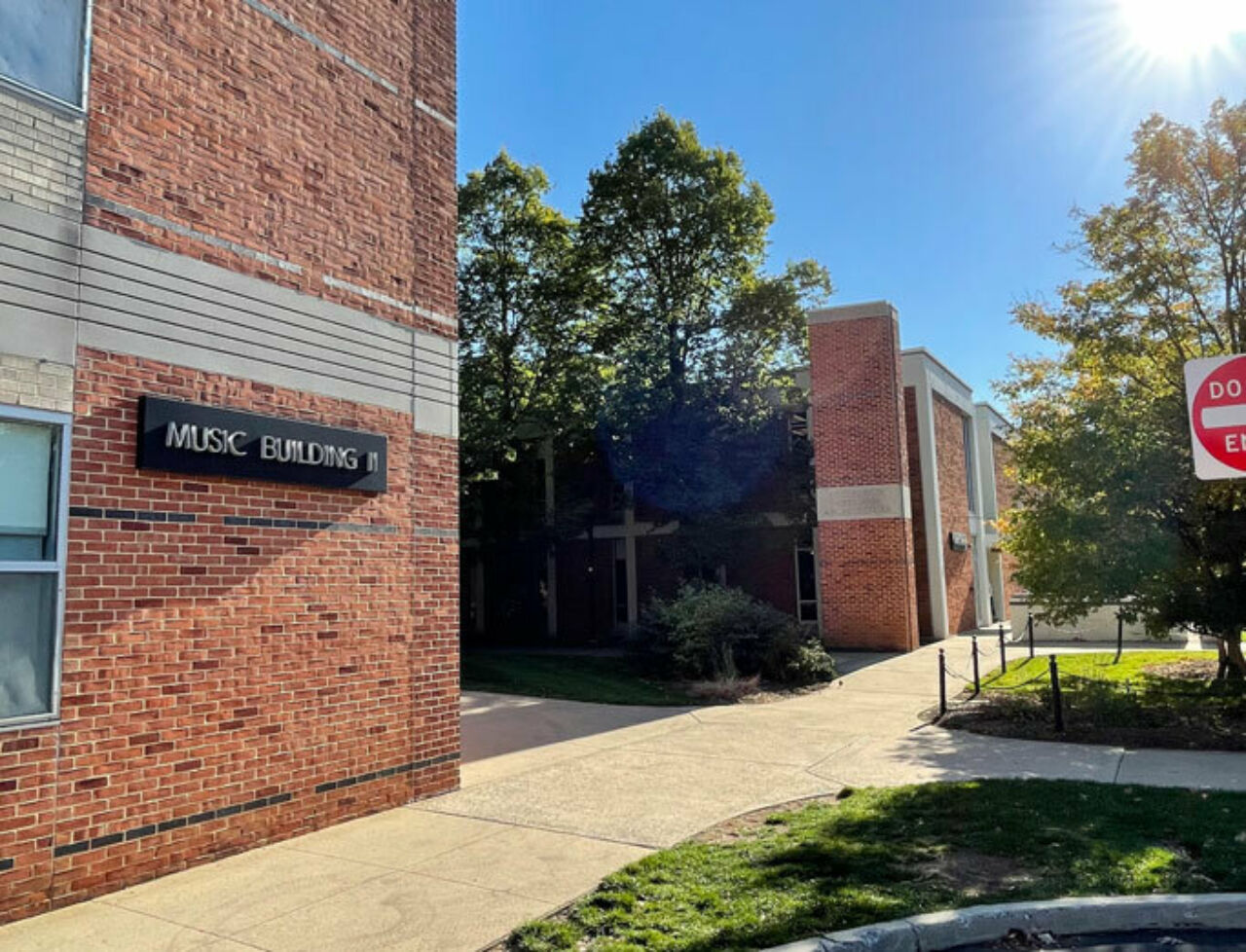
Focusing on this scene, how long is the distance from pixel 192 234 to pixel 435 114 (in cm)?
325

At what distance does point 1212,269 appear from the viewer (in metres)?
11.8

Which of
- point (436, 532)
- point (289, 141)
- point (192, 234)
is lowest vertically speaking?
point (436, 532)

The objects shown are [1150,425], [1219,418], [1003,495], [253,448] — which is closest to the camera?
[1219,418]

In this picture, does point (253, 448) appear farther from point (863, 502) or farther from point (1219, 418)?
point (863, 502)

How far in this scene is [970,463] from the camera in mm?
29609

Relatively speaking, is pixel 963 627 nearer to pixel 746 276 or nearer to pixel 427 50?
pixel 746 276

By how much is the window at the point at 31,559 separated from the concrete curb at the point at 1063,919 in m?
4.92

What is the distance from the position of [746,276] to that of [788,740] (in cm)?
1641

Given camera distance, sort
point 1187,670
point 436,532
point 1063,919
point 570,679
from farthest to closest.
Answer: point 570,679 → point 1187,670 → point 436,532 → point 1063,919

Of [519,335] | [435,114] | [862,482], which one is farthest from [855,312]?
[435,114]

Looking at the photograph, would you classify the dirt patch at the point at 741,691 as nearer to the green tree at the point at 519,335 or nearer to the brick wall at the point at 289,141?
the brick wall at the point at 289,141

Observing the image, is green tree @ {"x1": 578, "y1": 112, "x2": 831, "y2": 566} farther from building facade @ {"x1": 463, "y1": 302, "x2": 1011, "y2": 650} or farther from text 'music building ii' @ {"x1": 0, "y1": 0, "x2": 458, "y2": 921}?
text 'music building ii' @ {"x1": 0, "y1": 0, "x2": 458, "y2": 921}

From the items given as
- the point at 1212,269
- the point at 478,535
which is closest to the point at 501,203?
the point at 478,535

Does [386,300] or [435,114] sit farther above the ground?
[435,114]
